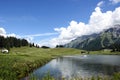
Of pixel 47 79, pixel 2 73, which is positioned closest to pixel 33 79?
pixel 47 79

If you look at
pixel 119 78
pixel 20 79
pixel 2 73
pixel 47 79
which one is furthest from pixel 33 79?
pixel 20 79

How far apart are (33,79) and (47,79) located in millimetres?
1328

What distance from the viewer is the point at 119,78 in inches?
894

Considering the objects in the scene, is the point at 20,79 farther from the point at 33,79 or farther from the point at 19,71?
the point at 33,79

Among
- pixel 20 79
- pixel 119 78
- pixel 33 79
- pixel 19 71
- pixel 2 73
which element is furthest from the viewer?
pixel 19 71

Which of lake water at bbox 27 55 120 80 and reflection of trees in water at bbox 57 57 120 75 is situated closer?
lake water at bbox 27 55 120 80

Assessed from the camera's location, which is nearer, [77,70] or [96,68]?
[77,70]

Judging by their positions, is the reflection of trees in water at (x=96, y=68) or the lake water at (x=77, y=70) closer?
the lake water at (x=77, y=70)

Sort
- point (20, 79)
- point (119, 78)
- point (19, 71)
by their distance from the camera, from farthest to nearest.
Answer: point (19, 71)
point (20, 79)
point (119, 78)

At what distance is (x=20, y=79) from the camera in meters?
42.1

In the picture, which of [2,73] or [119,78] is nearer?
[119,78]

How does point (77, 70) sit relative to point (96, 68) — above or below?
below

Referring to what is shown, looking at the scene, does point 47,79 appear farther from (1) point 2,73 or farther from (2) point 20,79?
Result: (2) point 20,79

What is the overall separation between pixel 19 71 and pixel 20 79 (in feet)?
21.9
